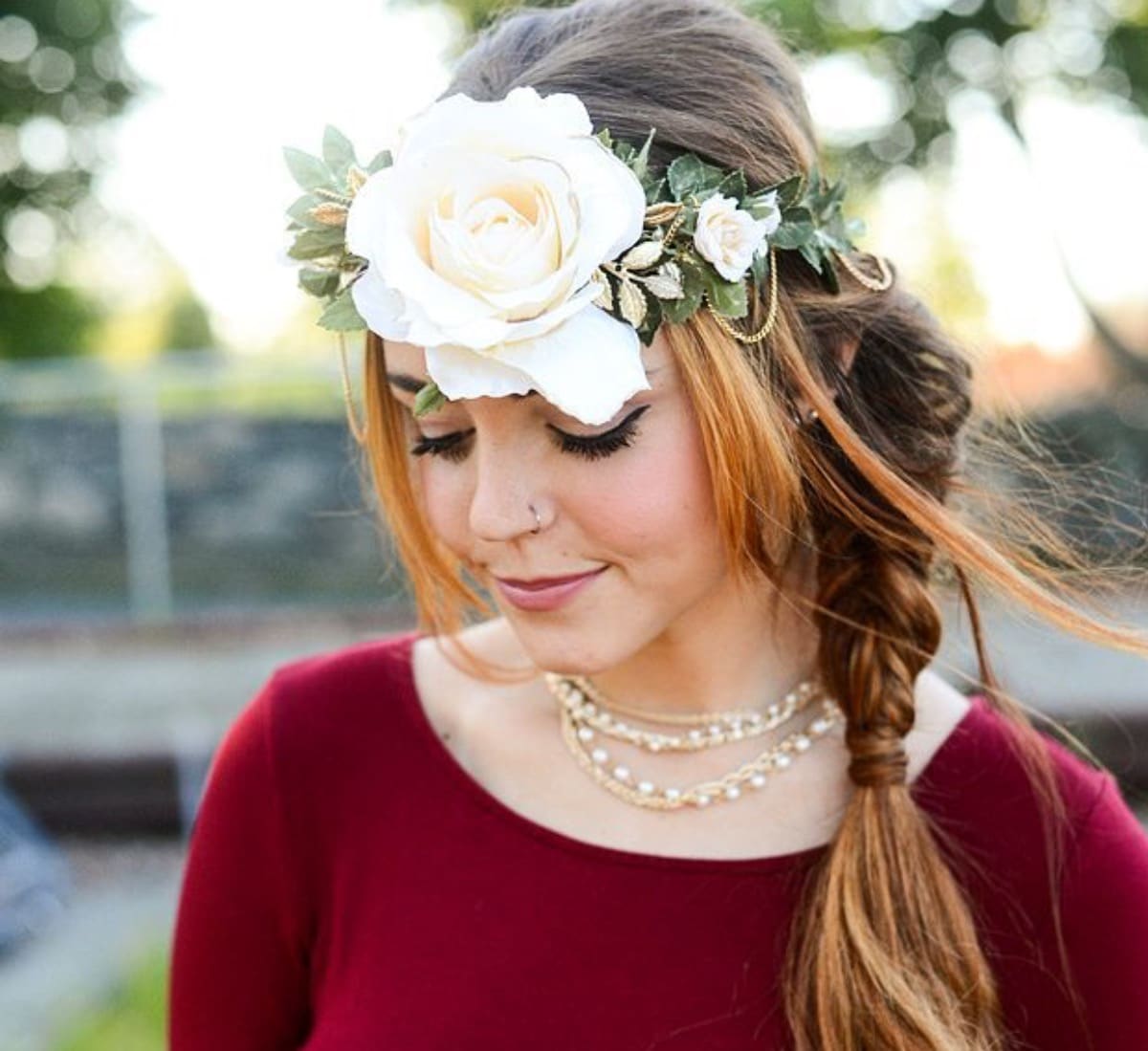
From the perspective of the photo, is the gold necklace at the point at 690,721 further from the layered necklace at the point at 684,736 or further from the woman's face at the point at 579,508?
the woman's face at the point at 579,508

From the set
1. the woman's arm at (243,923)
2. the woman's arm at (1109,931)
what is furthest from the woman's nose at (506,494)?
the woman's arm at (1109,931)

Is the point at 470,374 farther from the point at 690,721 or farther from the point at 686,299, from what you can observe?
the point at 690,721

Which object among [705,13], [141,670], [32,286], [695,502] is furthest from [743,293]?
[32,286]

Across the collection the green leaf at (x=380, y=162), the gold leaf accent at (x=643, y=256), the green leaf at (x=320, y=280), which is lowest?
the green leaf at (x=320, y=280)

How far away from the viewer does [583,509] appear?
1434 mm

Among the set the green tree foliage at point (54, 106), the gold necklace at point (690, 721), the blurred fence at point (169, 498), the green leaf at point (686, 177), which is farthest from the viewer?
the green tree foliage at point (54, 106)

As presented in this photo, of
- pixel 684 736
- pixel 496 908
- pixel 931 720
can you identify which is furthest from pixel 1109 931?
pixel 496 908

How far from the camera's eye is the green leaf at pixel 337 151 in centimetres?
151

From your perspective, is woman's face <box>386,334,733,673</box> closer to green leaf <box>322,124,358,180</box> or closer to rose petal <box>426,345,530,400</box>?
rose petal <box>426,345,530,400</box>

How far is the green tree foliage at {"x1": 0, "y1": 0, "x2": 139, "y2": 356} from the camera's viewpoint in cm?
1066

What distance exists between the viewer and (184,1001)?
1.78 m

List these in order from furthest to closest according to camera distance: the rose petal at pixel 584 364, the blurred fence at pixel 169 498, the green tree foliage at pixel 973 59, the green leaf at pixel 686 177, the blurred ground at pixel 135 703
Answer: the blurred fence at pixel 169 498 → the green tree foliage at pixel 973 59 → the blurred ground at pixel 135 703 → the green leaf at pixel 686 177 → the rose petal at pixel 584 364

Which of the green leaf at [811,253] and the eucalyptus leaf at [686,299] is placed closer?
the eucalyptus leaf at [686,299]

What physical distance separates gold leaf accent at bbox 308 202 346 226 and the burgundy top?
58 cm
